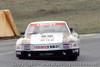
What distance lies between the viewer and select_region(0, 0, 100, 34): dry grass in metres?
37.9

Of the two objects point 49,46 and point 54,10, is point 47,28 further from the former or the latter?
point 54,10

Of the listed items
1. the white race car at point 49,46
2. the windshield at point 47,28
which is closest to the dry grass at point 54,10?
the windshield at point 47,28

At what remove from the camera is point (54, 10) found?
143ft

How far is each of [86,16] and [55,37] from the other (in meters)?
26.6

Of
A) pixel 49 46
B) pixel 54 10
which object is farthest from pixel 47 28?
pixel 54 10

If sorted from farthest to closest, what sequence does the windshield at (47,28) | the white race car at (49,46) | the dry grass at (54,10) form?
the dry grass at (54,10) < the windshield at (47,28) < the white race car at (49,46)

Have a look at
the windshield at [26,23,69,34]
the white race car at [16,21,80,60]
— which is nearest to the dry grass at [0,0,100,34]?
the windshield at [26,23,69,34]

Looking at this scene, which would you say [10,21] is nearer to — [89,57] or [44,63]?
[89,57]

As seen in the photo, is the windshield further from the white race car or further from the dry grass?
the dry grass

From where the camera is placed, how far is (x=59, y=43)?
1259 centimetres

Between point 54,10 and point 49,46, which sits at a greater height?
point 49,46

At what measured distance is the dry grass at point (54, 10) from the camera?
37.9 m

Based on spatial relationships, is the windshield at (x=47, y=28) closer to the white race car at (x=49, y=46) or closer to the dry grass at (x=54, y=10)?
the white race car at (x=49, y=46)

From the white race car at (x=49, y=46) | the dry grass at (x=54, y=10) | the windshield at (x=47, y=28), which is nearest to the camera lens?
the white race car at (x=49, y=46)
